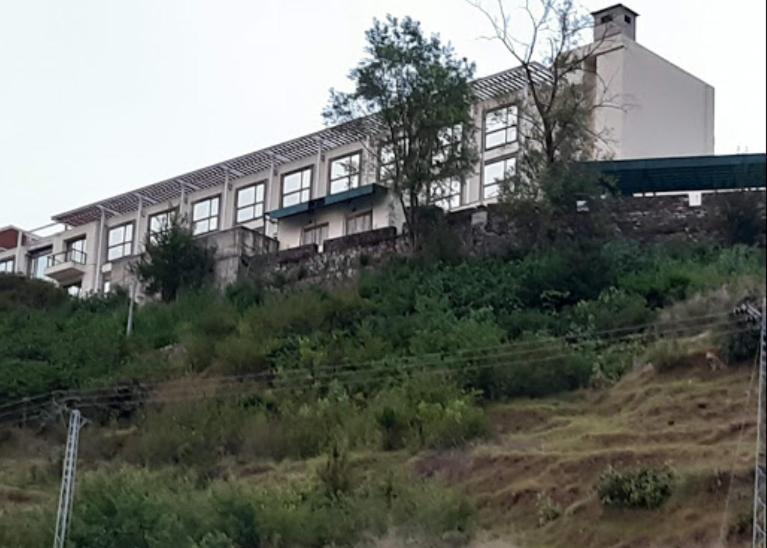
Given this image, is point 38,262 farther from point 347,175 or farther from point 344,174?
point 347,175

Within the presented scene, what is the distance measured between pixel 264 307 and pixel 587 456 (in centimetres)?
1516

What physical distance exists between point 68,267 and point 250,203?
9461mm

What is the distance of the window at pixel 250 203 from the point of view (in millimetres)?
52500

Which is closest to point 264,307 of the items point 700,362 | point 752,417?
point 700,362

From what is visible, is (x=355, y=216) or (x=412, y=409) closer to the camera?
(x=412, y=409)

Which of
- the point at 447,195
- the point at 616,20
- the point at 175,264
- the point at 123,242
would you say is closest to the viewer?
the point at 447,195

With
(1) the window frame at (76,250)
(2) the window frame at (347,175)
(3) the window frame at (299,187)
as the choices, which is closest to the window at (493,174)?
(2) the window frame at (347,175)

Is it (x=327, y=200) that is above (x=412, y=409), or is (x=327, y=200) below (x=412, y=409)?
above

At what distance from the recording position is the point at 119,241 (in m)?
57.6

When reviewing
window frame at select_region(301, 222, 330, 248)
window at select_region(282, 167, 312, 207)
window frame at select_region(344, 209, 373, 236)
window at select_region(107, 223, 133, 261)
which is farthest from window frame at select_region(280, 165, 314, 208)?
window at select_region(107, 223, 133, 261)

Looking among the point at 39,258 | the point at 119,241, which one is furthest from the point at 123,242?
the point at 39,258

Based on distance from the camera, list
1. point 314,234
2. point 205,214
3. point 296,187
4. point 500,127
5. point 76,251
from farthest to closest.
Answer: point 76,251 → point 205,214 → point 296,187 → point 314,234 → point 500,127

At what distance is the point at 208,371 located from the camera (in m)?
34.0

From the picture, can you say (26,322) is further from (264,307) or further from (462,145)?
(462,145)
